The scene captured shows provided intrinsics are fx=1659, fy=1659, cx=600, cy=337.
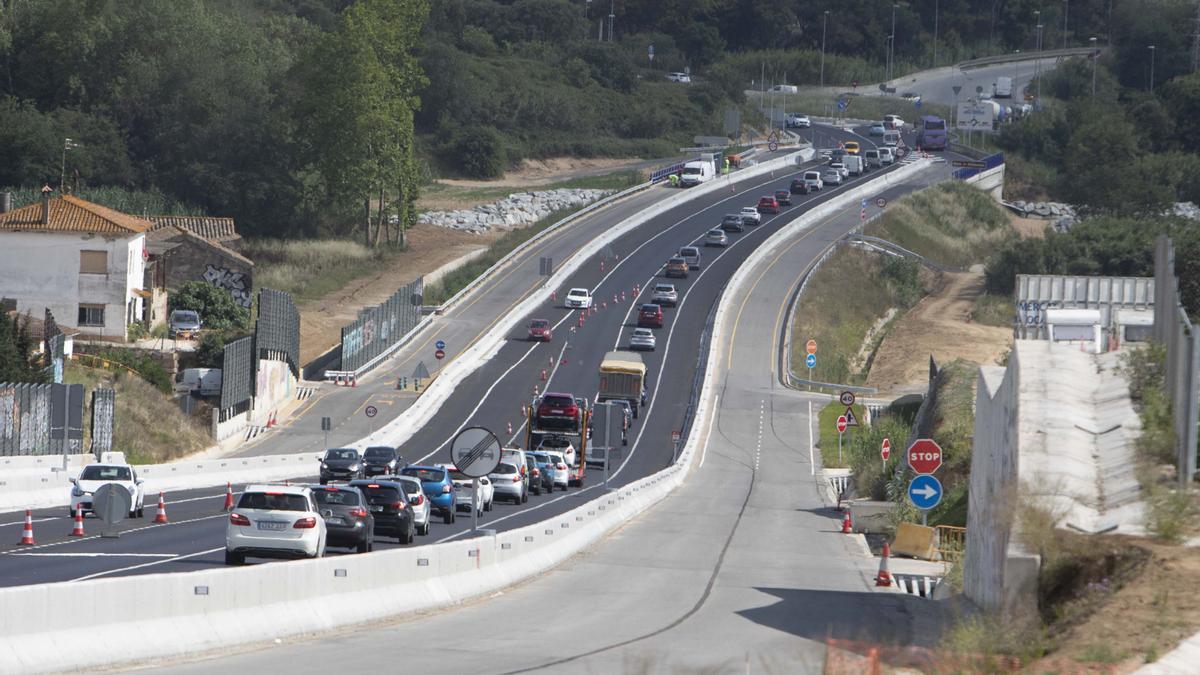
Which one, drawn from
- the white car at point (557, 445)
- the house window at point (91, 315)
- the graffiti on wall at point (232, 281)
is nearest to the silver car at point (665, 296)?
the graffiti on wall at point (232, 281)

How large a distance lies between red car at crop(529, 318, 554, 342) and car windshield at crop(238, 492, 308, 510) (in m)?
61.2

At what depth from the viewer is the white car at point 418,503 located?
33781 millimetres

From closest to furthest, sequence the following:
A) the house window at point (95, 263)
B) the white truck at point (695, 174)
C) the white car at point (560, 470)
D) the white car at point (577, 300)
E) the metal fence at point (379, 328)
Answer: the white car at point (560, 470)
the house window at point (95, 263)
the metal fence at point (379, 328)
the white car at point (577, 300)
the white truck at point (695, 174)

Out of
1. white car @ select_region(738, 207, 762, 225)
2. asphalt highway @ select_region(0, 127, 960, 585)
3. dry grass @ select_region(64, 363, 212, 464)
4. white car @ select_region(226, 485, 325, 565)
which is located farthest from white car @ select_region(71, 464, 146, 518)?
white car @ select_region(738, 207, 762, 225)

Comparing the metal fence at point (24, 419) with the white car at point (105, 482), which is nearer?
the white car at point (105, 482)

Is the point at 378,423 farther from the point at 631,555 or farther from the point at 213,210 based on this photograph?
the point at 213,210

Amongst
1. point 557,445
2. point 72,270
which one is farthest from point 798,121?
point 557,445

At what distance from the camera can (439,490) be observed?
124 feet

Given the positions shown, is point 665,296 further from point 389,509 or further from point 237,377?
point 389,509

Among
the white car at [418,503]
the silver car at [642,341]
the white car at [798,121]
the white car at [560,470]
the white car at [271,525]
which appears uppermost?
the white car at [798,121]

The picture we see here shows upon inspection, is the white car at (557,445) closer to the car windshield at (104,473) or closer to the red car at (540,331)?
the car windshield at (104,473)

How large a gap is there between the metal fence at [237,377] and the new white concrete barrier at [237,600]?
3655cm

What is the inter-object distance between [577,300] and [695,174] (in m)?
43.5

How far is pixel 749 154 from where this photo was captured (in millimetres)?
154875
